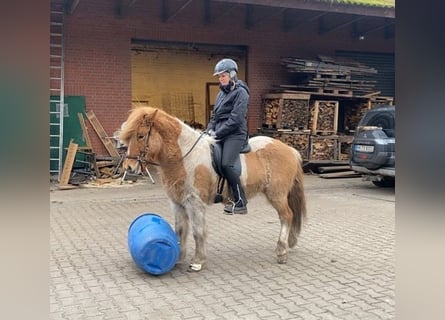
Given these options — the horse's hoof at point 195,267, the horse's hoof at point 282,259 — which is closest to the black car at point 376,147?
the horse's hoof at point 282,259

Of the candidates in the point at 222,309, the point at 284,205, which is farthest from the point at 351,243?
the point at 222,309

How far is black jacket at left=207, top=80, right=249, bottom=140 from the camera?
19.1ft

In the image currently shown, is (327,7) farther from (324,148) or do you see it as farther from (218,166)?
(218,166)

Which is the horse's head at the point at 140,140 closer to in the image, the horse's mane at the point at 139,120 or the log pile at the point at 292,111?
the horse's mane at the point at 139,120

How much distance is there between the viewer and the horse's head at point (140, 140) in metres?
5.42

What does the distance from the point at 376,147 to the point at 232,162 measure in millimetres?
6819

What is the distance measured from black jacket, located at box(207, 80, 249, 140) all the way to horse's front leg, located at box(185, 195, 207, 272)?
33.6 inches

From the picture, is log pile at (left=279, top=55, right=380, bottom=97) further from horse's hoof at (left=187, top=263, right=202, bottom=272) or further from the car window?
horse's hoof at (left=187, top=263, right=202, bottom=272)

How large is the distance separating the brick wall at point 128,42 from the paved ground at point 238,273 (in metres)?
5.50

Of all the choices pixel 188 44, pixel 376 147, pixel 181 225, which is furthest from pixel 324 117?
pixel 181 225

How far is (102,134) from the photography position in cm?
1425
